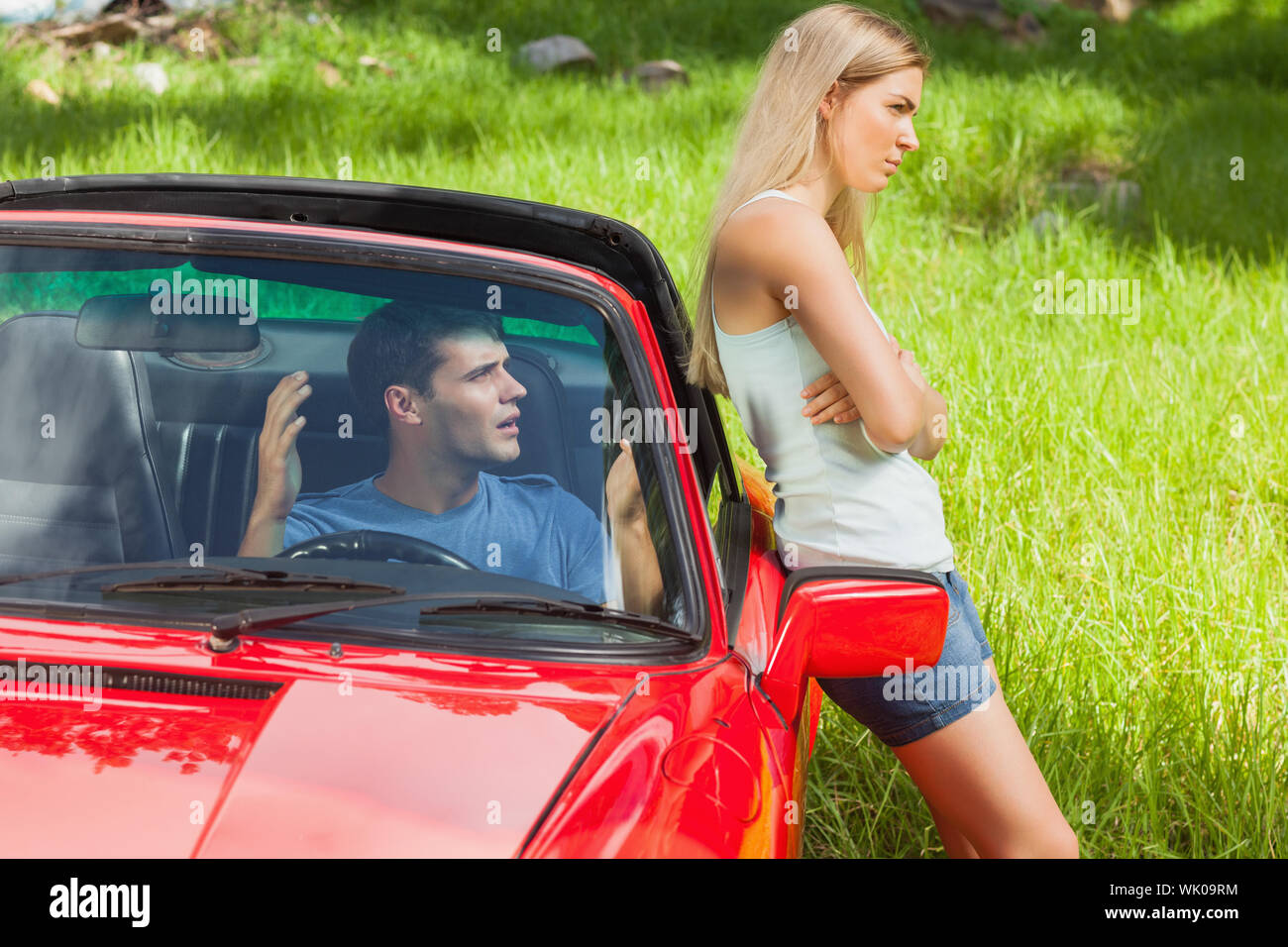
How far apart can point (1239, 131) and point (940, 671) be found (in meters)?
9.64

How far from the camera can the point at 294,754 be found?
1329 millimetres

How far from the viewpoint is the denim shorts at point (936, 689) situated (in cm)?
175

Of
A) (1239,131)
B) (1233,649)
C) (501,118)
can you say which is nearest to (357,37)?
(501,118)

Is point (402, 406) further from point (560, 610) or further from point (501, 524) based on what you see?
point (560, 610)

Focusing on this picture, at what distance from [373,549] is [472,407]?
0.90 ft

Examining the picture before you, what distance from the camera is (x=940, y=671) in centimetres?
174

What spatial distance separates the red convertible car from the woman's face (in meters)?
0.40

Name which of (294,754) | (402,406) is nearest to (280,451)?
(402,406)

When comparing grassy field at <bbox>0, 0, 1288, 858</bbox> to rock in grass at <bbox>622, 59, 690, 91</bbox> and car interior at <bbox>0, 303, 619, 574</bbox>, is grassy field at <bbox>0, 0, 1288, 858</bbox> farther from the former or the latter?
car interior at <bbox>0, 303, 619, 574</bbox>

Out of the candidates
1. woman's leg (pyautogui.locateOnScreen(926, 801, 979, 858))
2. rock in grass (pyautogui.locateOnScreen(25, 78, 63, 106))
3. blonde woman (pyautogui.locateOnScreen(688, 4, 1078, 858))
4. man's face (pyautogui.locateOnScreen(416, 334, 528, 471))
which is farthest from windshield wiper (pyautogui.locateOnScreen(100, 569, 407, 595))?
rock in grass (pyautogui.locateOnScreen(25, 78, 63, 106))

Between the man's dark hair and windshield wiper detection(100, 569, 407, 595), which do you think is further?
the man's dark hair

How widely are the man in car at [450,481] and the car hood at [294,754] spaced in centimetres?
21

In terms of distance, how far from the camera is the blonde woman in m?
1.69

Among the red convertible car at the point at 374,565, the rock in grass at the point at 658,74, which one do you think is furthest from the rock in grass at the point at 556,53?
the red convertible car at the point at 374,565
